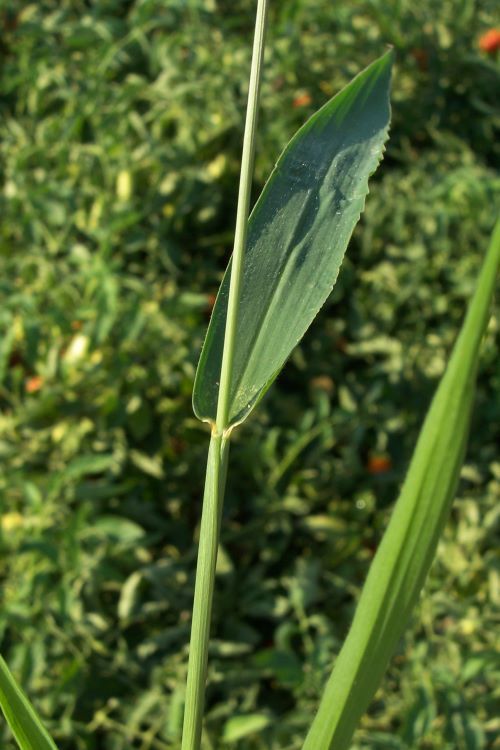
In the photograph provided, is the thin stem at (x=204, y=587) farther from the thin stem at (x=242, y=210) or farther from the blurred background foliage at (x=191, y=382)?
the blurred background foliage at (x=191, y=382)

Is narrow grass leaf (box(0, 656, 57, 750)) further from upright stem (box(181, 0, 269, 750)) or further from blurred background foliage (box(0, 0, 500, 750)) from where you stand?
blurred background foliage (box(0, 0, 500, 750))

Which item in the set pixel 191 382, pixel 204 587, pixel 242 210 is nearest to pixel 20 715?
pixel 204 587

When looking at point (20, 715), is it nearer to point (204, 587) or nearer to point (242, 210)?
point (204, 587)

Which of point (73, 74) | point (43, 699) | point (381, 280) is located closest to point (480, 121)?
point (381, 280)

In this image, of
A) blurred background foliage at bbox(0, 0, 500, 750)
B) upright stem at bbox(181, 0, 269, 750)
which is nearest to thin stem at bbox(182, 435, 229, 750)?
upright stem at bbox(181, 0, 269, 750)

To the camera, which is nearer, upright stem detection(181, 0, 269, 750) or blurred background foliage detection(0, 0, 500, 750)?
upright stem detection(181, 0, 269, 750)

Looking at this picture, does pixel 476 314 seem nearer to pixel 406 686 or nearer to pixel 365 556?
pixel 406 686
